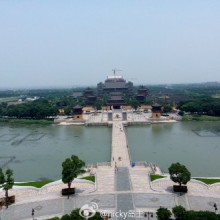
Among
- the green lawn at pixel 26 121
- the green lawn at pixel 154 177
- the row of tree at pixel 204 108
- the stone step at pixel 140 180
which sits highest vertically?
the row of tree at pixel 204 108

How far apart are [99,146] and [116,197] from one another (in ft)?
48.2

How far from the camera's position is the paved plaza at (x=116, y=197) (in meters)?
15.3

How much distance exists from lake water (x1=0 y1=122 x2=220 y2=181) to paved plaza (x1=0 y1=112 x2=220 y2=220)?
3697mm

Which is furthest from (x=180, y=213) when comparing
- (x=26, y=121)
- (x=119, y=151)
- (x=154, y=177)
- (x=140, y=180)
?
(x=26, y=121)

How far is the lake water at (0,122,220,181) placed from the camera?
24.5 meters

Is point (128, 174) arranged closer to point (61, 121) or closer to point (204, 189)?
point (204, 189)

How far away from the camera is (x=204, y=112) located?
5266cm

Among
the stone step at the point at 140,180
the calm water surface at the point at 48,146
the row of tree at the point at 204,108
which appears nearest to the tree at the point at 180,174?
the stone step at the point at 140,180

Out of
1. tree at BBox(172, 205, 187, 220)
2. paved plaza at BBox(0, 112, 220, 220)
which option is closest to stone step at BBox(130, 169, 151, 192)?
paved plaza at BBox(0, 112, 220, 220)

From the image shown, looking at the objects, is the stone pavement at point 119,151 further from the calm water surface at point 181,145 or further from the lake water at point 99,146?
the calm water surface at point 181,145

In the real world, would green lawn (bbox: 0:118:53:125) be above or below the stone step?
below

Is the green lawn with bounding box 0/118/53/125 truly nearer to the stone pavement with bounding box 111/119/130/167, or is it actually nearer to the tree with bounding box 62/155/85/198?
the stone pavement with bounding box 111/119/130/167

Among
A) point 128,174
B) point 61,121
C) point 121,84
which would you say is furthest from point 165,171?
point 121,84

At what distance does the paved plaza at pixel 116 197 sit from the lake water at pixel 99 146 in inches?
146
